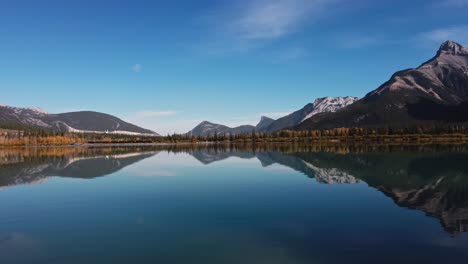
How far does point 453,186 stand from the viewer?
120 ft

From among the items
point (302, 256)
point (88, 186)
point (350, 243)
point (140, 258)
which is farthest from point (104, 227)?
point (88, 186)

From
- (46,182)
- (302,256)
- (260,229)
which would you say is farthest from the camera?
(46,182)

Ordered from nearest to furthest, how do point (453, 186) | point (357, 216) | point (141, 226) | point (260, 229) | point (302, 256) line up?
point (302, 256), point (260, 229), point (141, 226), point (357, 216), point (453, 186)

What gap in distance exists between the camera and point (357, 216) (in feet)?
80.1

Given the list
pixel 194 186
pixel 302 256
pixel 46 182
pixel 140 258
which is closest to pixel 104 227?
pixel 140 258

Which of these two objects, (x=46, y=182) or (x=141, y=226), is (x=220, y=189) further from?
(x=46, y=182)

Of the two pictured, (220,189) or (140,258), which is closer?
(140,258)

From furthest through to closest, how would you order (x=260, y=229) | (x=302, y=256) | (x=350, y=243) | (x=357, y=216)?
(x=357, y=216) < (x=260, y=229) < (x=350, y=243) < (x=302, y=256)

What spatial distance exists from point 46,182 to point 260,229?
38.5 meters

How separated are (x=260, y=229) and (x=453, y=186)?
999 inches

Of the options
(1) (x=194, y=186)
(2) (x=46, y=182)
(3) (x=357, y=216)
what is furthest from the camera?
(2) (x=46, y=182)

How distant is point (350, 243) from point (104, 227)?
14169 mm

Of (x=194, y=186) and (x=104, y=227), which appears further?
(x=194, y=186)

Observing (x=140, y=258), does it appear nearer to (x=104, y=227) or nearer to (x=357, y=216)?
(x=104, y=227)
